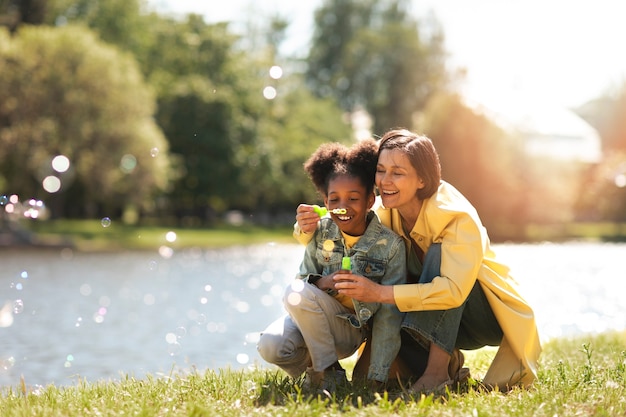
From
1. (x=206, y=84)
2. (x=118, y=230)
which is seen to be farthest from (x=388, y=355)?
(x=206, y=84)

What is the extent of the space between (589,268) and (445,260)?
80.4 feet

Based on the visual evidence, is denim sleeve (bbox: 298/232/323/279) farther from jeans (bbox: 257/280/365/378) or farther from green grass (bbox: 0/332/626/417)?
green grass (bbox: 0/332/626/417)

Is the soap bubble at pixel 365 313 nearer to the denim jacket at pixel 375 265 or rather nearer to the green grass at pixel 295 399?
the denim jacket at pixel 375 265

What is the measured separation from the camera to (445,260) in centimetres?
453

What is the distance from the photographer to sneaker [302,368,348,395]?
470 cm

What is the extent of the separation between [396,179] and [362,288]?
0.66m

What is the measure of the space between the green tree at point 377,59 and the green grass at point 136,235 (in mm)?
12225

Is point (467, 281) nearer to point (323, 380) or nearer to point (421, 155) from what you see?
point (421, 155)

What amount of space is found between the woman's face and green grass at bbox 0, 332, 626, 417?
107 centimetres

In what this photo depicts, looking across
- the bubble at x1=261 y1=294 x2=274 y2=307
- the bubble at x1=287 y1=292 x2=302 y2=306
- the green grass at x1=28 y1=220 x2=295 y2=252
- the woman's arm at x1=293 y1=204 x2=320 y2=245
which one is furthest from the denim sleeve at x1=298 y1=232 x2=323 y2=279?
the green grass at x1=28 y1=220 x2=295 y2=252

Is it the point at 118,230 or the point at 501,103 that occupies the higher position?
the point at 501,103

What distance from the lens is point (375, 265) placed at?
4.68 meters

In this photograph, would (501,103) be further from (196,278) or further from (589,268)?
(196,278)

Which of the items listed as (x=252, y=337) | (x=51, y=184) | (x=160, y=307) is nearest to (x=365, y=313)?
(x=252, y=337)
